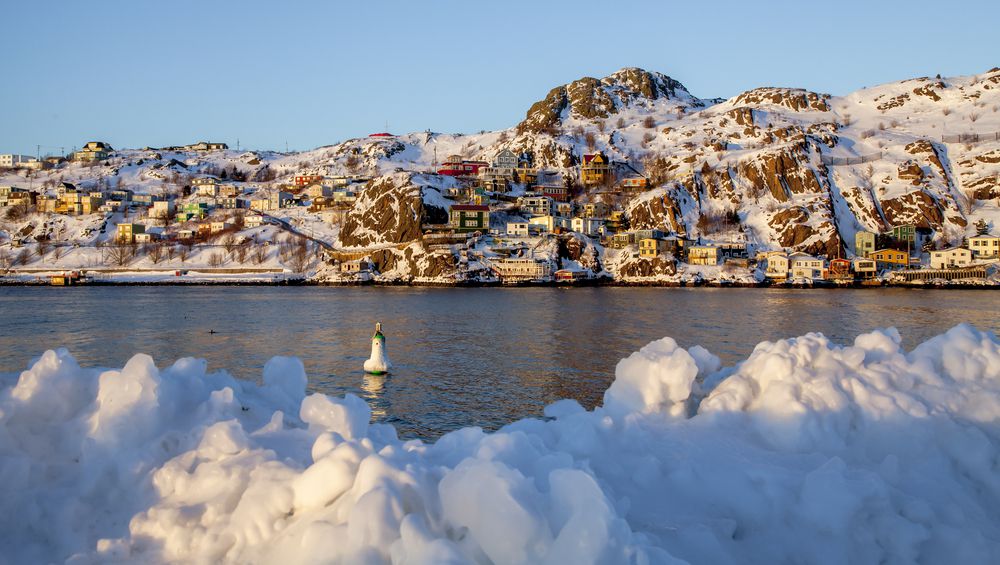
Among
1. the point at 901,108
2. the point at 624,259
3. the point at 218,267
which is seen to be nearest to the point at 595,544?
the point at 624,259

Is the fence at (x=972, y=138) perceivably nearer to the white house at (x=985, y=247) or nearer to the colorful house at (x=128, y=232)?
the white house at (x=985, y=247)

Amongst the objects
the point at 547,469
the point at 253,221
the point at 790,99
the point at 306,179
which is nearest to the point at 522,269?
the point at 253,221

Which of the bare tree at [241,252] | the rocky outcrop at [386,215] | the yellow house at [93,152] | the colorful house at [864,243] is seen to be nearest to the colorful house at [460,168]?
the rocky outcrop at [386,215]

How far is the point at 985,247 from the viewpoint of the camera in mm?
78125

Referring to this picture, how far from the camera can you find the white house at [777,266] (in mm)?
80069

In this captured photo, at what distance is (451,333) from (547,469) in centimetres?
2662

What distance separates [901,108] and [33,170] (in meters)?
177

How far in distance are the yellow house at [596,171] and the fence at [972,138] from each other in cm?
5114

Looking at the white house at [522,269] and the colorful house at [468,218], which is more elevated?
the colorful house at [468,218]

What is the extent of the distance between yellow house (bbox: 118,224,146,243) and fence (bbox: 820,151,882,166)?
330ft

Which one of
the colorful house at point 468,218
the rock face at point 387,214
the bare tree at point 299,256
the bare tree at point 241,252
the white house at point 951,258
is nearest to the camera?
the white house at point 951,258

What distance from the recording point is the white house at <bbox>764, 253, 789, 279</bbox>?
80069 millimetres

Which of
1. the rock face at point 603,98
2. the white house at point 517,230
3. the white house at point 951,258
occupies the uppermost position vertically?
the rock face at point 603,98

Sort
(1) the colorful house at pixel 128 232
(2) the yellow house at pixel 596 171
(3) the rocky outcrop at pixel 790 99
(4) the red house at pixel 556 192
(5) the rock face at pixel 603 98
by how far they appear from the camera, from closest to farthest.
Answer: (1) the colorful house at pixel 128 232, (4) the red house at pixel 556 192, (2) the yellow house at pixel 596 171, (3) the rocky outcrop at pixel 790 99, (5) the rock face at pixel 603 98
